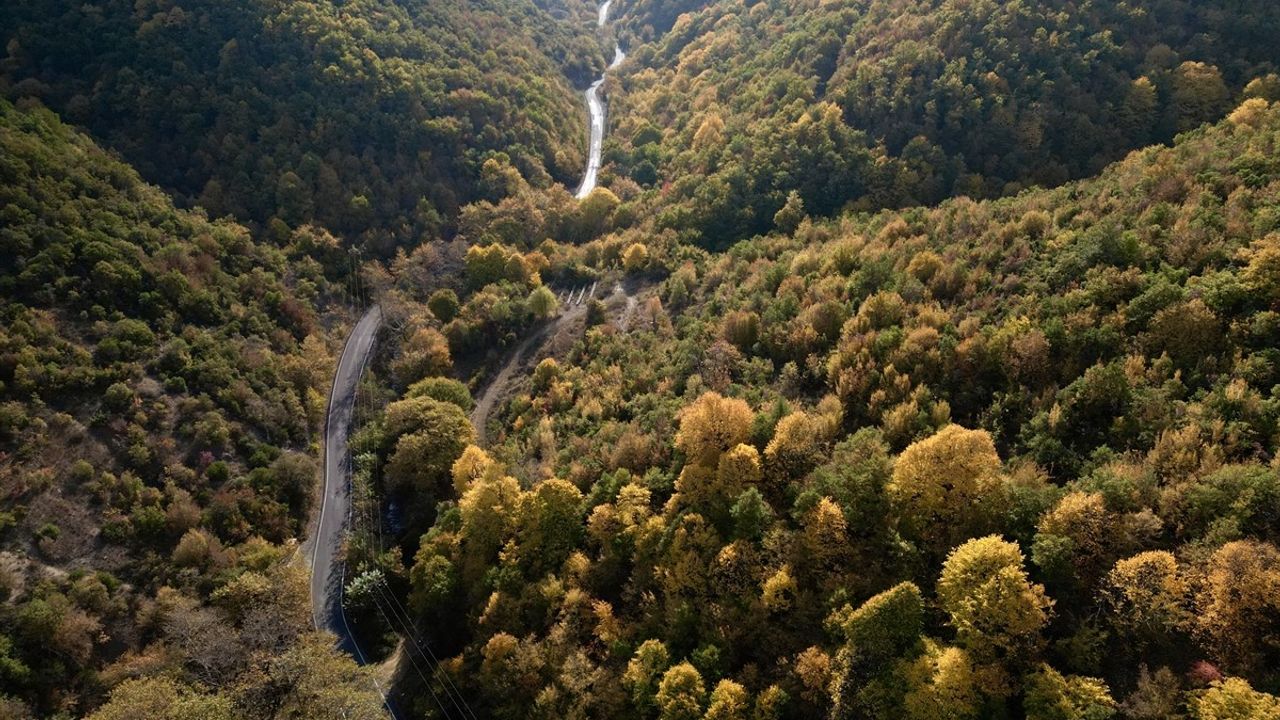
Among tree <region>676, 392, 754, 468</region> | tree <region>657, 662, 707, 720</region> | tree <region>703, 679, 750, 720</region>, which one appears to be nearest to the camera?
tree <region>703, 679, 750, 720</region>

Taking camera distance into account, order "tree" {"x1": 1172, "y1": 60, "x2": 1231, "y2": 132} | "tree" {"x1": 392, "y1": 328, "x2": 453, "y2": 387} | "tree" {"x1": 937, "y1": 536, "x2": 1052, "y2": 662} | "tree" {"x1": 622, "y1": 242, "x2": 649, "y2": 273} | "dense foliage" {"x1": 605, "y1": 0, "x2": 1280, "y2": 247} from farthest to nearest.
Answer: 1. "tree" {"x1": 622, "y1": 242, "x2": 649, "y2": 273}
2. "tree" {"x1": 392, "y1": 328, "x2": 453, "y2": 387}
3. "dense foliage" {"x1": 605, "y1": 0, "x2": 1280, "y2": 247}
4. "tree" {"x1": 1172, "y1": 60, "x2": 1231, "y2": 132}
5. "tree" {"x1": 937, "y1": 536, "x2": 1052, "y2": 662}

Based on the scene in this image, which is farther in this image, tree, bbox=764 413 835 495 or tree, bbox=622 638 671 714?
tree, bbox=764 413 835 495

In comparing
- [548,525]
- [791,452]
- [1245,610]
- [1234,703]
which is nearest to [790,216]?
[791,452]

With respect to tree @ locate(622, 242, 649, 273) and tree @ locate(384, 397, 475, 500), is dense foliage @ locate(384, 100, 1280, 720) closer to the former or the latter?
tree @ locate(384, 397, 475, 500)

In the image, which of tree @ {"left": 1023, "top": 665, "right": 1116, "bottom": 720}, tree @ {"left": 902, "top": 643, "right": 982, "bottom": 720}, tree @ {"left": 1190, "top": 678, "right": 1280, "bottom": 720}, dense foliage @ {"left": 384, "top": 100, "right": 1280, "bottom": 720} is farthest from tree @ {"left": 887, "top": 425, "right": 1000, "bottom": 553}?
tree @ {"left": 1190, "top": 678, "right": 1280, "bottom": 720}

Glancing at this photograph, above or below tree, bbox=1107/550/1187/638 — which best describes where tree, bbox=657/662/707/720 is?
below

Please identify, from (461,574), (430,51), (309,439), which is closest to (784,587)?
(461,574)
